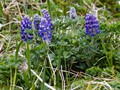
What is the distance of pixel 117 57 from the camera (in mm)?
2131

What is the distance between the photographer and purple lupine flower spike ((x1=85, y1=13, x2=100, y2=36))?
6.84 feet

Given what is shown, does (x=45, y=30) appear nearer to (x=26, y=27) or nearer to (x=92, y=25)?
(x=26, y=27)

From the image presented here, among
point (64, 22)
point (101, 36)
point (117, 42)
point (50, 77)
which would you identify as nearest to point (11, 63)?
point (50, 77)

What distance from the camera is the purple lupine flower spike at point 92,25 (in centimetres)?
209

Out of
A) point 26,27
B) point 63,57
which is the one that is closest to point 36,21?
point 26,27

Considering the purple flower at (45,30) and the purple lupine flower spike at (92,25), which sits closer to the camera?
the purple flower at (45,30)

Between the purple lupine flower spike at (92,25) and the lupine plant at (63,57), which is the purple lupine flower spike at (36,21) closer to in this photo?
the lupine plant at (63,57)

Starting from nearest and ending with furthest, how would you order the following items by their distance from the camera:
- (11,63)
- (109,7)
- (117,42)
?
(11,63), (117,42), (109,7)

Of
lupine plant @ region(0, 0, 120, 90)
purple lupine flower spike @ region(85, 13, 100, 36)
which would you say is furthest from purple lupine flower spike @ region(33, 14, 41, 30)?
purple lupine flower spike @ region(85, 13, 100, 36)

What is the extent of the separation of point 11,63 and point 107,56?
531 millimetres

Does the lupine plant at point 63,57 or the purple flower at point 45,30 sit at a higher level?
the purple flower at point 45,30

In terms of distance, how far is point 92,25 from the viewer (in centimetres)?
211

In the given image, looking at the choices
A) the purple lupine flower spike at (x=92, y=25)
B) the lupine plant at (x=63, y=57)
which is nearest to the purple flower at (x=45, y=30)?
the lupine plant at (x=63, y=57)

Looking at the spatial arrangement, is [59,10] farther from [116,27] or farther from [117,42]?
[116,27]
